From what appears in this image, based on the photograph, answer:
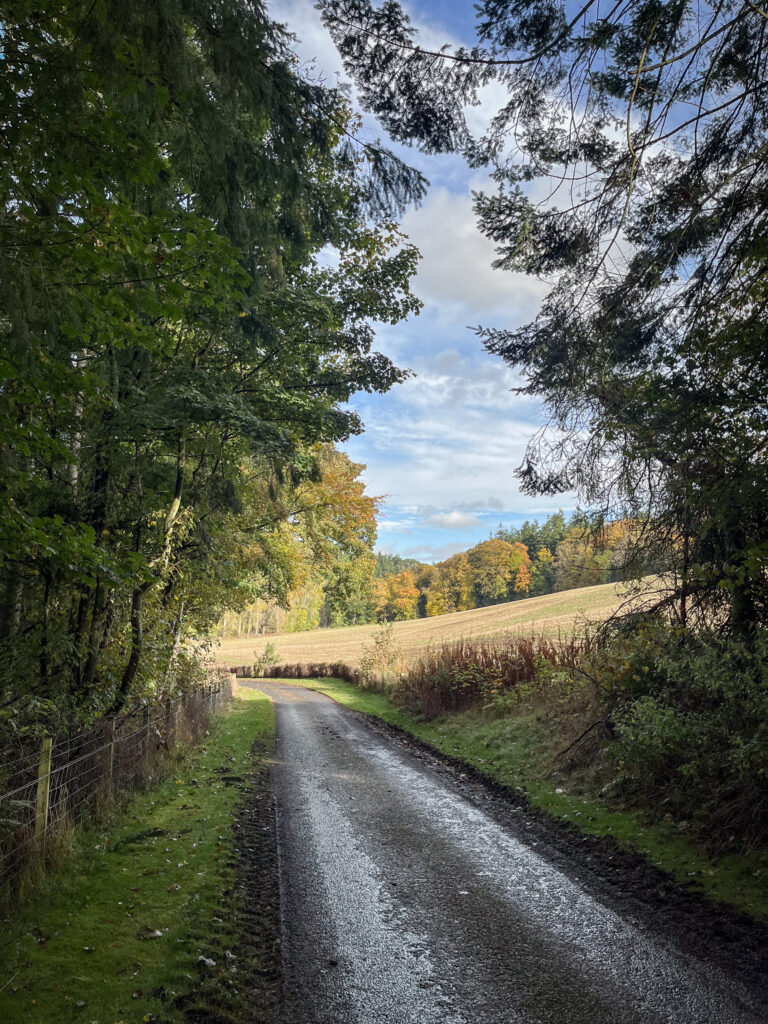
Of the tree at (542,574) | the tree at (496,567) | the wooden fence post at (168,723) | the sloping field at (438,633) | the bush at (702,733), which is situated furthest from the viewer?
the tree at (496,567)

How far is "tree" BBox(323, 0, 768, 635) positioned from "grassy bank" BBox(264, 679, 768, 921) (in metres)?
2.68

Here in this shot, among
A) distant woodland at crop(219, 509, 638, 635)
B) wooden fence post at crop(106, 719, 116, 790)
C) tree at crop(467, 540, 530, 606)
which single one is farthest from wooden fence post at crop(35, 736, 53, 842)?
tree at crop(467, 540, 530, 606)

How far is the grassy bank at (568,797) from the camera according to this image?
5.30m

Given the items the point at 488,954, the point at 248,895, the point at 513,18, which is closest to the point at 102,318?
the point at 513,18

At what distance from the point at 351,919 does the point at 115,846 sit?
3.19 meters

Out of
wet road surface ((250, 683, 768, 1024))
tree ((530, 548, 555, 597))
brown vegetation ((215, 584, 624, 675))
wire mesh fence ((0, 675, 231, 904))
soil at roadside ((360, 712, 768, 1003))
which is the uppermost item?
tree ((530, 548, 555, 597))

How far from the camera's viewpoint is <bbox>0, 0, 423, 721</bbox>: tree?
4.19 m

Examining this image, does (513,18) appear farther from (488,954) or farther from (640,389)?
(488,954)

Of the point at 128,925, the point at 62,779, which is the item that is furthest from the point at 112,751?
the point at 128,925

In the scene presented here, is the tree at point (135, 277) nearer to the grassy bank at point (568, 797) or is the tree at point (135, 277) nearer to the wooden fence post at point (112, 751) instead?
the wooden fence post at point (112, 751)

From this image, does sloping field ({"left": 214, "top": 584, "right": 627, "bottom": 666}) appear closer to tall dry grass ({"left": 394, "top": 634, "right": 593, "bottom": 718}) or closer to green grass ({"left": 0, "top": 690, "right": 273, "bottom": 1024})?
tall dry grass ({"left": 394, "top": 634, "right": 593, "bottom": 718})

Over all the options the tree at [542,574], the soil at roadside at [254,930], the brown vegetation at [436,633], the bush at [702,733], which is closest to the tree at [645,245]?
the bush at [702,733]

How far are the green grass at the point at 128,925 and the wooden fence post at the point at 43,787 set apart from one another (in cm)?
50

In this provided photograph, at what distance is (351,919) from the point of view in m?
4.96
